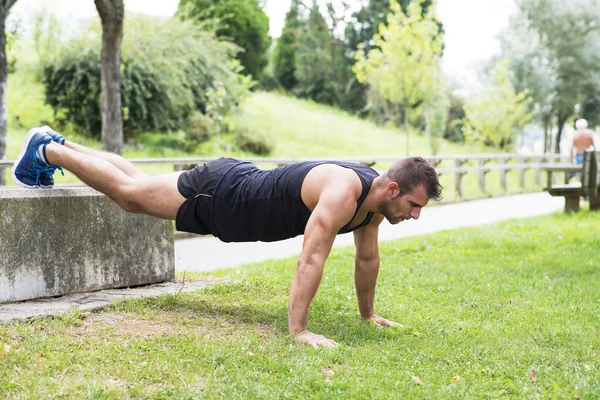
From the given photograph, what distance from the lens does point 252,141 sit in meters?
24.9

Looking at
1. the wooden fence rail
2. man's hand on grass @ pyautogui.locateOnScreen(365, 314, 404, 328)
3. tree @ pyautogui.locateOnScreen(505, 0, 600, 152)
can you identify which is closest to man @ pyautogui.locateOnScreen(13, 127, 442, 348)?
man's hand on grass @ pyautogui.locateOnScreen(365, 314, 404, 328)

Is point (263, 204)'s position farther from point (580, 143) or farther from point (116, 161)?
point (580, 143)

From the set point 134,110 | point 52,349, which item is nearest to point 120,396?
point 52,349

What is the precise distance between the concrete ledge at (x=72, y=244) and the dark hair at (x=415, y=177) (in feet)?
7.57

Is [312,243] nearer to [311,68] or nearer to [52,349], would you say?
[52,349]

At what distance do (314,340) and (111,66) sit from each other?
29.0 feet

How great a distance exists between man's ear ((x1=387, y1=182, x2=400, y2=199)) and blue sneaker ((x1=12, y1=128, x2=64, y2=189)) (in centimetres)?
251

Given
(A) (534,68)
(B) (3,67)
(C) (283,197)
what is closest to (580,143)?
(B) (3,67)

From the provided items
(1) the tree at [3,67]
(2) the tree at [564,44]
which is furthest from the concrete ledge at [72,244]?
(2) the tree at [564,44]

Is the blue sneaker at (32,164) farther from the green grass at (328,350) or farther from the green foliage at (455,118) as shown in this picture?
the green foliage at (455,118)

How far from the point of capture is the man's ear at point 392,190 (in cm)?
461

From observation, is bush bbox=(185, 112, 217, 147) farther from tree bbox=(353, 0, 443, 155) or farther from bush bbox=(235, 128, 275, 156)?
tree bbox=(353, 0, 443, 155)

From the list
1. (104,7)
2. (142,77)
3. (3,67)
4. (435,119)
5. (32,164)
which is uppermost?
(104,7)

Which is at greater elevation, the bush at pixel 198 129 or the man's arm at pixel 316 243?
the bush at pixel 198 129
